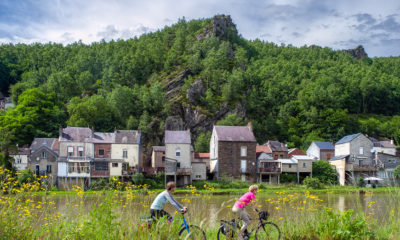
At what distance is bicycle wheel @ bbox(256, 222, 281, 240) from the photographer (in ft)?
28.9

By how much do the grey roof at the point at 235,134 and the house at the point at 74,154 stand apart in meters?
17.8

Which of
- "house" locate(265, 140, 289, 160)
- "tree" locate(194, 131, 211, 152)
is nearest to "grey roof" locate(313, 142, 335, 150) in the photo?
"house" locate(265, 140, 289, 160)

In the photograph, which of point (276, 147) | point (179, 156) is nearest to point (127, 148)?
point (179, 156)

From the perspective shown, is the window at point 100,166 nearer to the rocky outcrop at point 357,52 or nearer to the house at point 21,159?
the house at point 21,159

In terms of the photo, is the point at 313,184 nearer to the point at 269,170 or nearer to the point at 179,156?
the point at 269,170

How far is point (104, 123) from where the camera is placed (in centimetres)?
7031

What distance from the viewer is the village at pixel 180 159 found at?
45875mm

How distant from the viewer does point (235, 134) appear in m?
52.5

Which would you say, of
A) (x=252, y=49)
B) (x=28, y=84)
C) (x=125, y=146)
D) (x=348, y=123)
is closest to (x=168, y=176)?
(x=125, y=146)

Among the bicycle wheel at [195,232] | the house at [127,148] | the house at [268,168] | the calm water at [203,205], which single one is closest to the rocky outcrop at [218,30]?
the house at [268,168]

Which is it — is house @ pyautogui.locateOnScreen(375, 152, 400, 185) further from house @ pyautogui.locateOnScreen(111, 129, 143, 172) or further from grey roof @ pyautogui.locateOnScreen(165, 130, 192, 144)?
house @ pyautogui.locateOnScreen(111, 129, 143, 172)

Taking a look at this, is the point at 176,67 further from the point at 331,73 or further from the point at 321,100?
the point at 331,73

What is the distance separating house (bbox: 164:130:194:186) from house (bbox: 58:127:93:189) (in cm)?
945

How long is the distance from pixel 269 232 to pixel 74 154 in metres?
42.3
